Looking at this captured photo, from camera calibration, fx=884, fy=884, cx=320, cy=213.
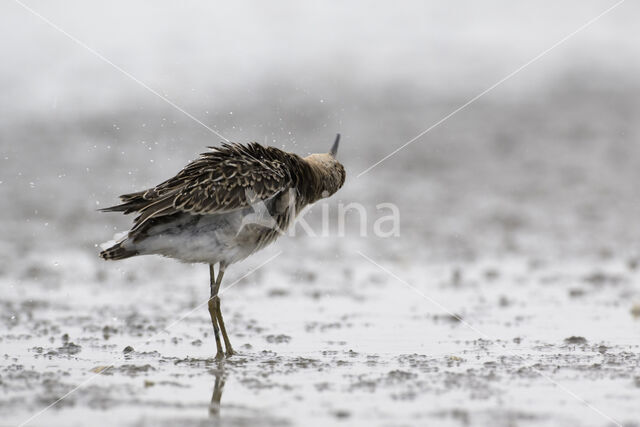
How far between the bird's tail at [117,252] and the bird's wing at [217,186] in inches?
7.5

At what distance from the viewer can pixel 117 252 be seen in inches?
253

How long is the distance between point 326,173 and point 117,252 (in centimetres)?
211

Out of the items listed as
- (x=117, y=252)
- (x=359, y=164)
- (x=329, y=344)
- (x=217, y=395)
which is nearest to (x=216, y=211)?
(x=117, y=252)

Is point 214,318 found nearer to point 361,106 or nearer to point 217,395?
point 217,395

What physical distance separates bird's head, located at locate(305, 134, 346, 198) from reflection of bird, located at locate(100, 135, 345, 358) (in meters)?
0.62

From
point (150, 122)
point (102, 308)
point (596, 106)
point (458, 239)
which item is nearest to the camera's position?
point (102, 308)

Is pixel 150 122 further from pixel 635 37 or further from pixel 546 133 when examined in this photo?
pixel 635 37

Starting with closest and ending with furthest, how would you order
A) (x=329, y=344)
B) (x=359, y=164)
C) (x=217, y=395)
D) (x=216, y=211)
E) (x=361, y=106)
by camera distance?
(x=217, y=395) < (x=216, y=211) < (x=329, y=344) < (x=359, y=164) < (x=361, y=106)

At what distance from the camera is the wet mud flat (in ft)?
15.1

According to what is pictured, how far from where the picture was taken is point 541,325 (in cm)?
708

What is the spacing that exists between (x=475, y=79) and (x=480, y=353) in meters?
11.7

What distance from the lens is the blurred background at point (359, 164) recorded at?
6.75 meters

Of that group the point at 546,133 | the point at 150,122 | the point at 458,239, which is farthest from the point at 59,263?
the point at 546,133

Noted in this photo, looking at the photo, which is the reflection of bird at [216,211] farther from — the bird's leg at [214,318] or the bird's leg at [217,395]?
the bird's leg at [217,395]
